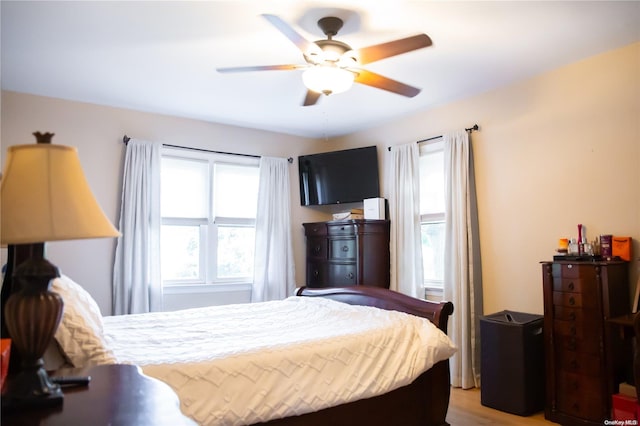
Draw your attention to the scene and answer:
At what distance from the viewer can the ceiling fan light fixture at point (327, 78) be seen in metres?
2.39

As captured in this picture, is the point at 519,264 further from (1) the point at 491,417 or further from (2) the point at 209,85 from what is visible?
(2) the point at 209,85

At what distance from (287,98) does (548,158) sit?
224 cm

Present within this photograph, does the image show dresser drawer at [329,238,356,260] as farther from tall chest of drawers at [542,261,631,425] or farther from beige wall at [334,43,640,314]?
tall chest of drawers at [542,261,631,425]

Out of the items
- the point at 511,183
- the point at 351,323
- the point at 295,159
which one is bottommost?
the point at 351,323

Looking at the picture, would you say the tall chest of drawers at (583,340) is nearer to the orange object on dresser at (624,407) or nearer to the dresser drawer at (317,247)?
the orange object on dresser at (624,407)

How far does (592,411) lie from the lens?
275 cm

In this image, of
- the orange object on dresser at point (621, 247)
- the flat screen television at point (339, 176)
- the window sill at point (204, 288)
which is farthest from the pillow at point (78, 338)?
the flat screen television at point (339, 176)

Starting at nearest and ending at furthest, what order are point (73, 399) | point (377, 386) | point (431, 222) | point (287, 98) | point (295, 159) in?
point (73, 399) → point (377, 386) → point (287, 98) → point (431, 222) → point (295, 159)

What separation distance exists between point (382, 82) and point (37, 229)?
217 centimetres

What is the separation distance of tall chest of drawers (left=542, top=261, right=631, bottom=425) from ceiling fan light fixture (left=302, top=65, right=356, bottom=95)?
191 cm

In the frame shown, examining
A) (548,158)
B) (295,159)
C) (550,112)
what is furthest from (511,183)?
(295,159)

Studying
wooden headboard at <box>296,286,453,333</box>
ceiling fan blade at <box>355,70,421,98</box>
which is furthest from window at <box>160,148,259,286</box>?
ceiling fan blade at <box>355,70,421,98</box>

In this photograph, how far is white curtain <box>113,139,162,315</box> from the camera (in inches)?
156

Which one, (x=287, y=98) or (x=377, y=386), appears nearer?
(x=377, y=386)
